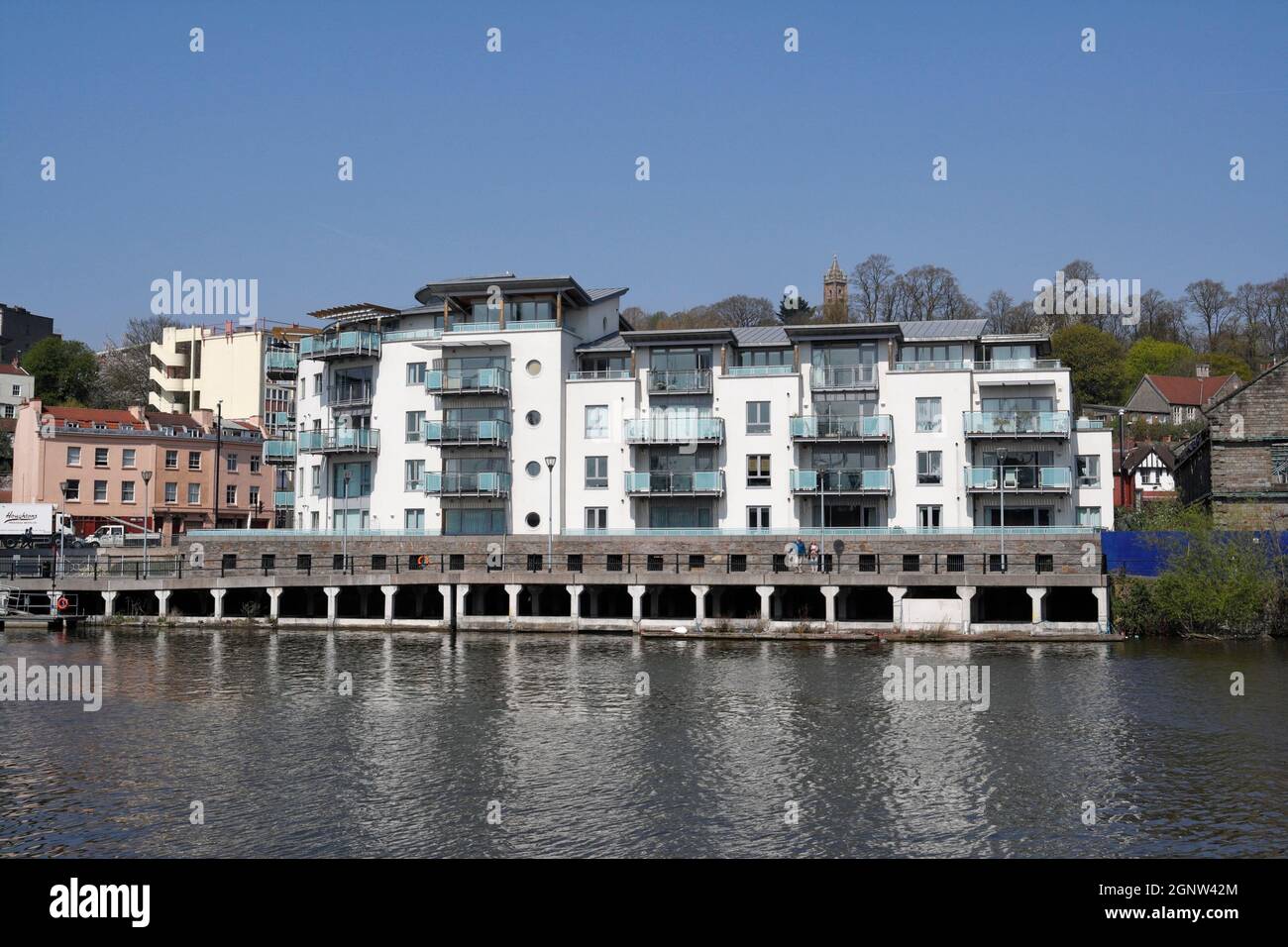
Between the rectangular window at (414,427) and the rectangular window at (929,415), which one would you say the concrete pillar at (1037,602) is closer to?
the rectangular window at (929,415)

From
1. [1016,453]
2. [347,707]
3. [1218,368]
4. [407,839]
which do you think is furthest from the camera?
[1218,368]

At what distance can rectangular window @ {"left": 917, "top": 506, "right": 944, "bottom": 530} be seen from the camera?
201ft

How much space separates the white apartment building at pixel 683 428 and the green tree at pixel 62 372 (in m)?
64.8

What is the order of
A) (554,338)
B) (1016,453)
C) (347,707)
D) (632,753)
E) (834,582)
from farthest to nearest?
1. (554,338)
2. (1016,453)
3. (834,582)
4. (347,707)
5. (632,753)

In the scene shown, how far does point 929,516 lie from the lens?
6162cm

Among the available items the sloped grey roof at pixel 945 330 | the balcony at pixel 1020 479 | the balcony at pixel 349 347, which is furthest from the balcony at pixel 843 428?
the balcony at pixel 349 347

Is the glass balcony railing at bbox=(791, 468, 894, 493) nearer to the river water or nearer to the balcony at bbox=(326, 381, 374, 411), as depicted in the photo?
the river water

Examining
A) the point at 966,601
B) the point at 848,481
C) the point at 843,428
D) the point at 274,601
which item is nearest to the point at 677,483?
the point at 848,481

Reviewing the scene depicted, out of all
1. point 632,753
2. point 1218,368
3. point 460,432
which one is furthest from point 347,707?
point 1218,368
